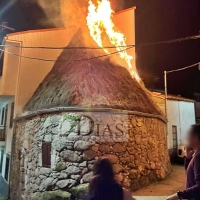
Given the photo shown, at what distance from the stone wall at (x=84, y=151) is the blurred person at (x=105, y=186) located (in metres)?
4.74

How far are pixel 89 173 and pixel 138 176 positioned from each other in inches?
77.3

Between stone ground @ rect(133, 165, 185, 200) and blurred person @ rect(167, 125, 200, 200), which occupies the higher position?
blurred person @ rect(167, 125, 200, 200)

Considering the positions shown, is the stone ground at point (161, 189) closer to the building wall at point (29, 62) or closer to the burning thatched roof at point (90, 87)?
the burning thatched roof at point (90, 87)

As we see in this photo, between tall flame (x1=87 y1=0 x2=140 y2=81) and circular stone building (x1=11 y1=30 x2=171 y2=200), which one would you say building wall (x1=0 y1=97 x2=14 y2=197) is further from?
tall flame (x1=87 y1=0 x2=140 y2=81)

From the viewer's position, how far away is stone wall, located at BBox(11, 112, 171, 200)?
765 centimetres

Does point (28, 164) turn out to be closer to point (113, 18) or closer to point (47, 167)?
point (47, 167)

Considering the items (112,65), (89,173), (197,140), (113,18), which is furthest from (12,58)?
(197,140)

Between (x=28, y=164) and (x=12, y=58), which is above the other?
(x=12, y=58)

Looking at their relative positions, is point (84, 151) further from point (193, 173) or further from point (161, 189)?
point (193, 173)

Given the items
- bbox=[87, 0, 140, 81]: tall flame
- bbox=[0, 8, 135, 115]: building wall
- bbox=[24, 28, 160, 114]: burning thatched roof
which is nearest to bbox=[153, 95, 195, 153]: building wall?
bbox=[87, 0, 140, 81]: tall flame

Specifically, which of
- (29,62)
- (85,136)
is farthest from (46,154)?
(29,62)

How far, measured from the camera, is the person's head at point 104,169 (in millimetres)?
2664

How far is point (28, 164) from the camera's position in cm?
952

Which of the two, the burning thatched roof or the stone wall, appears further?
the burning thatched roof
